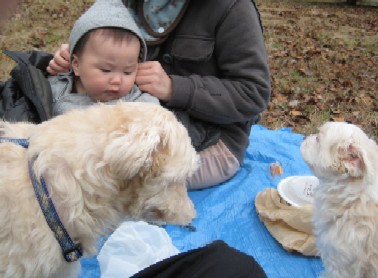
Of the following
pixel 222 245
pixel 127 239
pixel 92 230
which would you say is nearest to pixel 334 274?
pixel 222 245

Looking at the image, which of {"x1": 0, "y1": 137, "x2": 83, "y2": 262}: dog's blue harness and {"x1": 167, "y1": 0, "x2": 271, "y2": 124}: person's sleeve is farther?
{"x1": 167, "y1": 0, "x2": 271, "y2": 124}: person's sleeve

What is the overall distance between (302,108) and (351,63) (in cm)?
287

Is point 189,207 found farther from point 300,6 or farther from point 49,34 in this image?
point 300,6

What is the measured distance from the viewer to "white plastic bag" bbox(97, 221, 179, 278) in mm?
2725

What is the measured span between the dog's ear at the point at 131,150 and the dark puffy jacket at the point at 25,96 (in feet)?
4.17

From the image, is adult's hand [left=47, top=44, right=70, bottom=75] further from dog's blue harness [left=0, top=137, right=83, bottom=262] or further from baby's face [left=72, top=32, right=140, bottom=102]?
dog's blue harness [left=0, top=137, right=83, bottom=262]

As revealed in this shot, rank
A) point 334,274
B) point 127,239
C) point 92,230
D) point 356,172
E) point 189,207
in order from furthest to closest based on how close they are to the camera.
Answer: point 127,239, point 334,274, point 356,172, point 189,207, point 92,230

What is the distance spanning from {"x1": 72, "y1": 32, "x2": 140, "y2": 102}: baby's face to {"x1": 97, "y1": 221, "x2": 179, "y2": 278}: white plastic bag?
86 cm

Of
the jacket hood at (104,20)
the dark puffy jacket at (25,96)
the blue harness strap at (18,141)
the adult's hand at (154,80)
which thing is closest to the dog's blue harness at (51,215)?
the blue harness strap at (18,141)

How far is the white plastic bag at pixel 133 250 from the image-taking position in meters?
2.72

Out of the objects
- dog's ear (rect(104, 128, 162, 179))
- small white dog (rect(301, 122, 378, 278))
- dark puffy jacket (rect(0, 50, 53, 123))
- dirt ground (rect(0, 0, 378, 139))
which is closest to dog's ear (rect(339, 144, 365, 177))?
small white dog (rect(301, 122, 378, 278))

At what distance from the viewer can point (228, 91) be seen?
A: 3.19 m

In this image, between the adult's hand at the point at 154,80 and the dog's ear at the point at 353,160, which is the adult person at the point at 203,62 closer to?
the adult's hand at the point at 154,80

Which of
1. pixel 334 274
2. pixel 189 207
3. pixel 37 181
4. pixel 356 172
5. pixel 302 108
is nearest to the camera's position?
pixel 37 181
